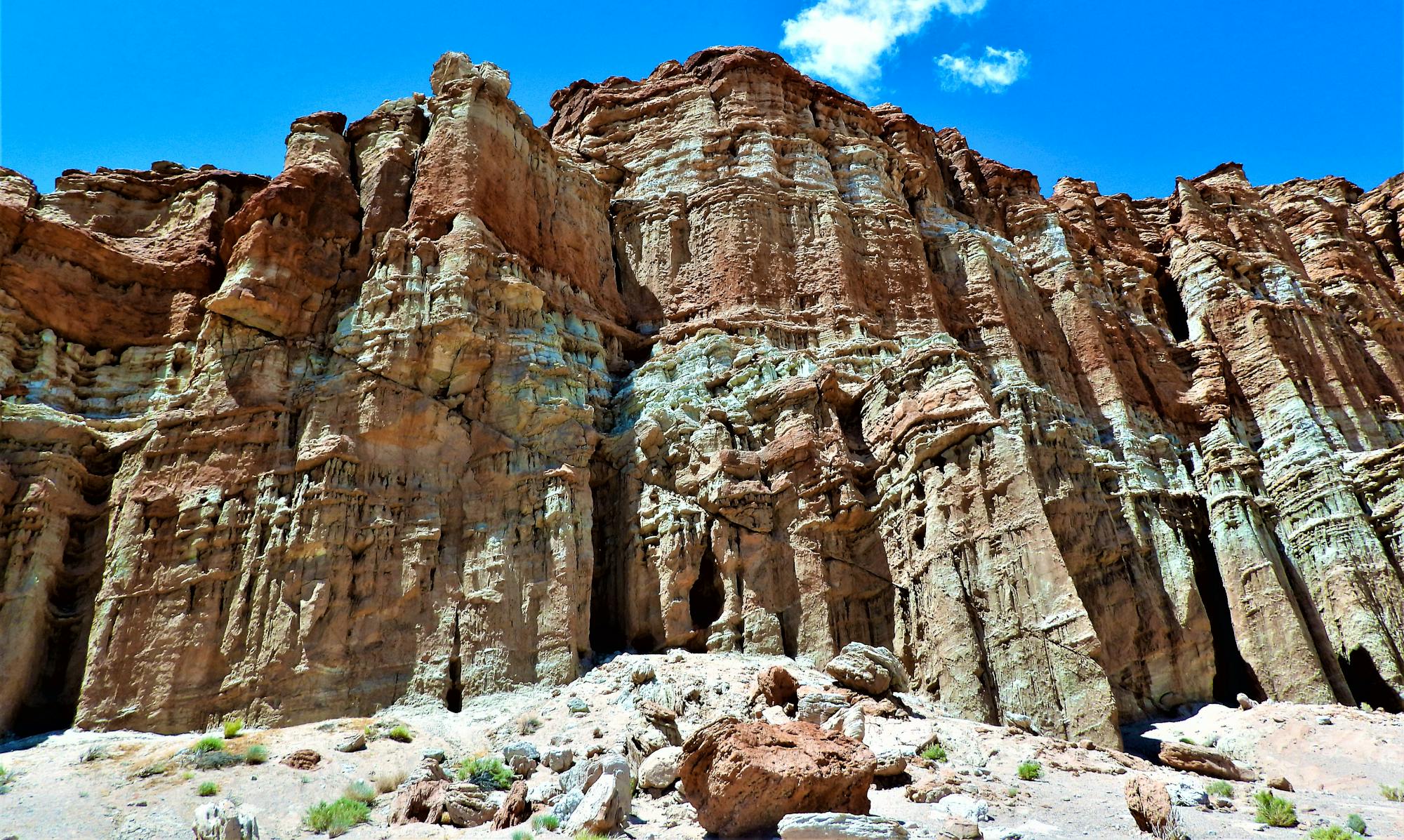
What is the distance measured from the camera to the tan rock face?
2120cm

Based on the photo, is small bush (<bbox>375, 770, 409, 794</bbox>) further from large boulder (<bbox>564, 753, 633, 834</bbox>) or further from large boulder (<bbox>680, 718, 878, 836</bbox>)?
large boulder (<bbox>680, 718, 878, 836</bbox>)

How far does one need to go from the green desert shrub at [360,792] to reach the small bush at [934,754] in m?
8.43

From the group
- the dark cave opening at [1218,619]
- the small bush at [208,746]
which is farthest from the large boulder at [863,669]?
the dark cave opening at [1218,619]

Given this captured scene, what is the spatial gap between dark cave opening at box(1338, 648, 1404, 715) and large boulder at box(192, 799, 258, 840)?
27.8m

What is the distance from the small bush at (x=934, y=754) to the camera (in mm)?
15398

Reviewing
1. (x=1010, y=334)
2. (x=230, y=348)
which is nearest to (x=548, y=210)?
(x=230, y=348)

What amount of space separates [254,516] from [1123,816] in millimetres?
18449

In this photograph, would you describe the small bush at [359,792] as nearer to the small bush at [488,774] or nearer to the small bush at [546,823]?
the small bush at [488,774]

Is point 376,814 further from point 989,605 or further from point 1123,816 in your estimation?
point 989,605

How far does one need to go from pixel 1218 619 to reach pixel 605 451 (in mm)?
19014

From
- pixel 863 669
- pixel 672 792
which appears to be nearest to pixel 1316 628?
pixel 863 669

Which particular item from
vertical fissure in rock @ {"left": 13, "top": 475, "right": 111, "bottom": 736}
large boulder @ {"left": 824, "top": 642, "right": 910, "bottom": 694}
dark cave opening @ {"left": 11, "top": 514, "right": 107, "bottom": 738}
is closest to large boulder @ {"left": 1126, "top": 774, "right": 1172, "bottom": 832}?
large boulder @ {"left": 824, "top": 642, "right": 910, "bottom": 694}

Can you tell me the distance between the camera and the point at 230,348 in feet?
80.9

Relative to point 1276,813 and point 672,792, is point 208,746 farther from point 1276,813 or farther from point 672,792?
point 1276,813
